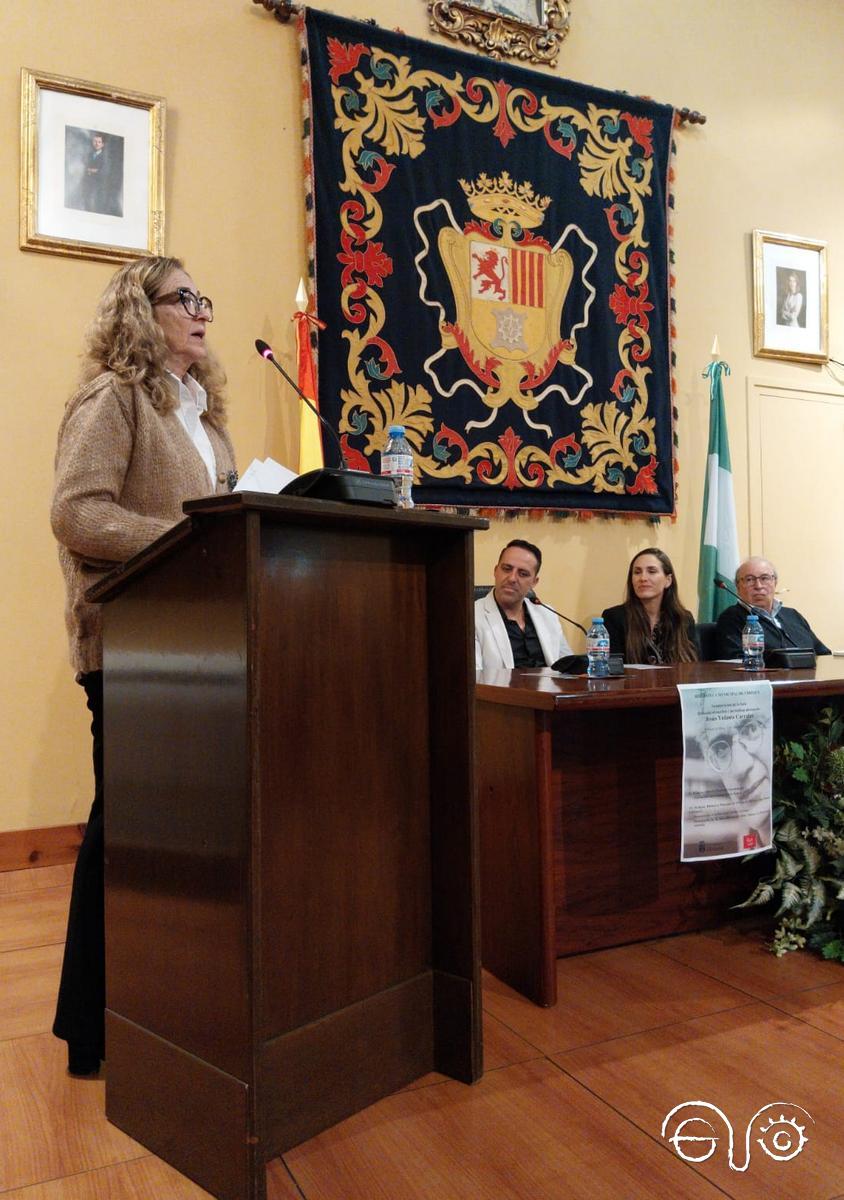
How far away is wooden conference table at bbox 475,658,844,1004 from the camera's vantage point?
1.95 m

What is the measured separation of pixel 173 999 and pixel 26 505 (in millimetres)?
2348

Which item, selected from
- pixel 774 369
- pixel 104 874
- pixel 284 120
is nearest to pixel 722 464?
pixel 774 369

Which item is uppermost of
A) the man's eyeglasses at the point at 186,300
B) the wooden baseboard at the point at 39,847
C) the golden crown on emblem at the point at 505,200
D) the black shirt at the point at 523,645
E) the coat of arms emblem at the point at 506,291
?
the golden crown on emblem at the point at 505,200

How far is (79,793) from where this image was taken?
3289 mm

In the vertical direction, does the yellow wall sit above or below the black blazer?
above

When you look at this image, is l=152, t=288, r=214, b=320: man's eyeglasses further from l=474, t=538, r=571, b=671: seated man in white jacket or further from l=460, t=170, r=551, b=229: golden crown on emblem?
l=460, t=170, r=551, b=229: golden crown on emblem

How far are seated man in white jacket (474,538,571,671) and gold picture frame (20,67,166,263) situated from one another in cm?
176

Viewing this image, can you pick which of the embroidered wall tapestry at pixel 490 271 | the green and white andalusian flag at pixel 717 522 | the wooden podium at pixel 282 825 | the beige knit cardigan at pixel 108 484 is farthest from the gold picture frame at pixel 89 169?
the green and white andalusian flag at pixel 717 522

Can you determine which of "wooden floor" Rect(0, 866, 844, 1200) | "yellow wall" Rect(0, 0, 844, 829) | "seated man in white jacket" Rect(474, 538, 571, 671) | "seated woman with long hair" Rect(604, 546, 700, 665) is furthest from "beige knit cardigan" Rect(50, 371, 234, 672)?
"seated woman with long hair" Rect(604, 546, 700, 665)

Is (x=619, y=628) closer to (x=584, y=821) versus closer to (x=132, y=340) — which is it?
(x=584, y=821)

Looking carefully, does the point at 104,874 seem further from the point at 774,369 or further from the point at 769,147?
the point at 769,147

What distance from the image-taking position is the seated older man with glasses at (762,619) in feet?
12.6

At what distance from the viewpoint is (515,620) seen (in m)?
3.62

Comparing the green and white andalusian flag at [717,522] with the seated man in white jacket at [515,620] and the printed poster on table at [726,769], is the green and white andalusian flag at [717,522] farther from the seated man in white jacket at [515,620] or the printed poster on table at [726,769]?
the printed poster on table at [726,769]
